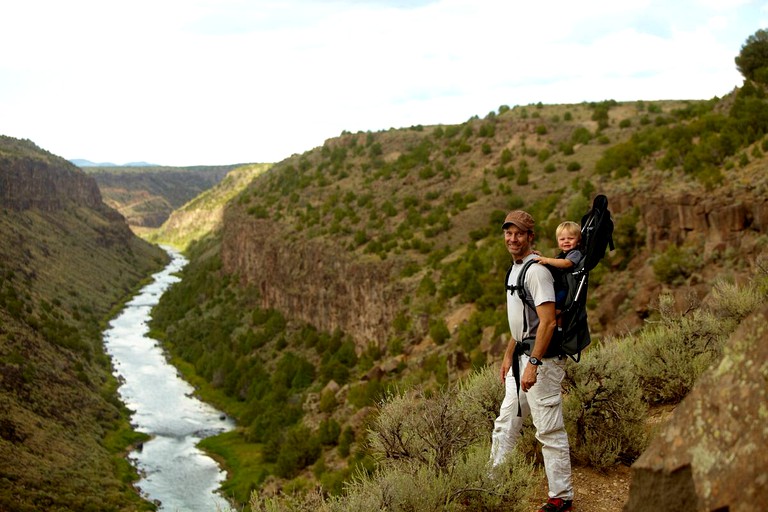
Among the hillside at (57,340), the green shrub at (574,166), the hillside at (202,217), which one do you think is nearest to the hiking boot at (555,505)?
the hillside at (57,340)

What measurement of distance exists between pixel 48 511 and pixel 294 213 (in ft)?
130

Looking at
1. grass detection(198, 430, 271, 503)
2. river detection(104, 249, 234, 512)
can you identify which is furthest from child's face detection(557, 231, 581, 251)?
grass detection(198, 430, 271, 503)

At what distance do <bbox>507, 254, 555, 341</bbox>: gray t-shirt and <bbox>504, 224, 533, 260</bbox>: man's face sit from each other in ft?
0.24

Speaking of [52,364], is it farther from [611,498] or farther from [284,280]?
[611,498]

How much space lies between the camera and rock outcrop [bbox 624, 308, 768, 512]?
361 centimetres

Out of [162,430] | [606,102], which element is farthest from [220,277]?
[606,102]

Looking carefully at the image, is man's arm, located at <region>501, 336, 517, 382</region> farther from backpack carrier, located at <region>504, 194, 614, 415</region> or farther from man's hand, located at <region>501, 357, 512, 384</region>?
backpack carrier, located at <region>504, 194, 614, 415</region>

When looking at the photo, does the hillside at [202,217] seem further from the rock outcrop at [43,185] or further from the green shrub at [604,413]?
the green shrub at [604,413]

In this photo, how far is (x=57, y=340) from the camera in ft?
218

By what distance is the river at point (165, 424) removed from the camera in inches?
1730

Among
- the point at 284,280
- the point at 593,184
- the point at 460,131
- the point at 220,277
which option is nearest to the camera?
the point at 593,184

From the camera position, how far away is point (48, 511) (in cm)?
3531

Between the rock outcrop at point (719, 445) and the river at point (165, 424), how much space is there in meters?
28.9

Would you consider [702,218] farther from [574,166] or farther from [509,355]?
[574,166]
